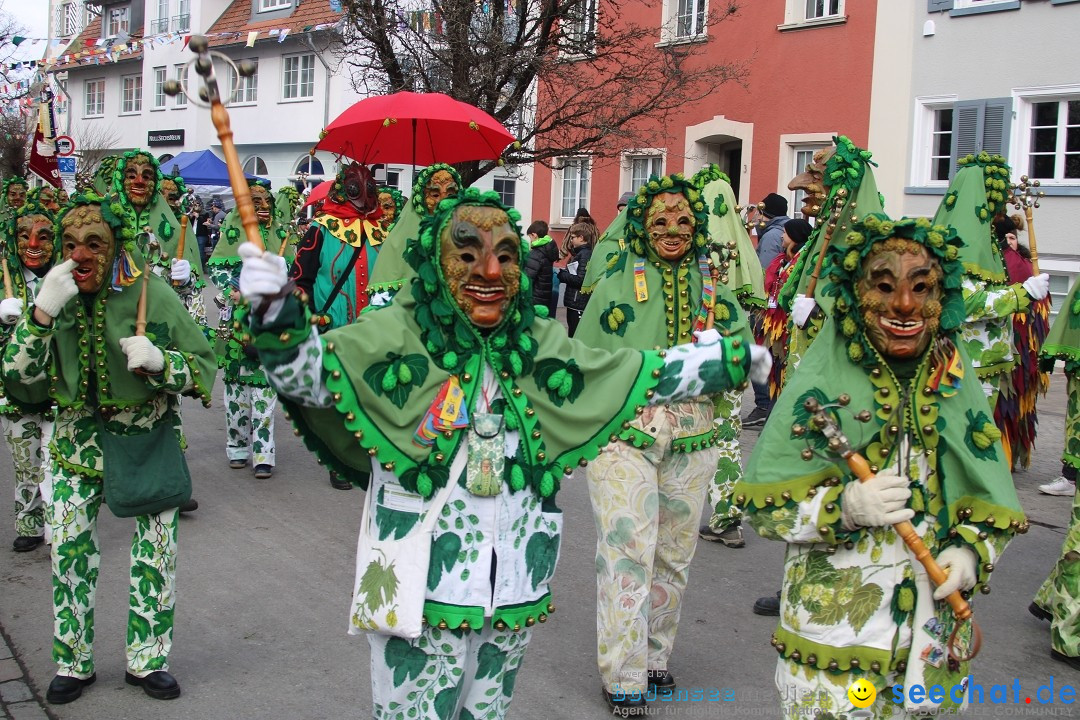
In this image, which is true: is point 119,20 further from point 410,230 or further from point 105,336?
point 105,336

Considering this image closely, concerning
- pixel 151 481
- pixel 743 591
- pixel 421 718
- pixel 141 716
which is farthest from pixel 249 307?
pixel 743 591

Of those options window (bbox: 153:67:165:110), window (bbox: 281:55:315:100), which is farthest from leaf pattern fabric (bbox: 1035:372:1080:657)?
window (bbox: 153:67:165:110)

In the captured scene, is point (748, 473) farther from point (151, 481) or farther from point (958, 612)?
point (151, 481)

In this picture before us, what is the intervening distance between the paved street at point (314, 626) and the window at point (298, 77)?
25528 millimetres

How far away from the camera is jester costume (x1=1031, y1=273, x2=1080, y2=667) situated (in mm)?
5172

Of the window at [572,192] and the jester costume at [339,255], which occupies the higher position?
the window at [572,192]

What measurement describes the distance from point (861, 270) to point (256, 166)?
108ft

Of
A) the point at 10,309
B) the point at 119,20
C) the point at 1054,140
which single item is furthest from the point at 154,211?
the point at 119,20

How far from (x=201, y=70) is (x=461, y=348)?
1.05m

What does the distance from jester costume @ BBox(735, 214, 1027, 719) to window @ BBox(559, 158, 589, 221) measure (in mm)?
20292

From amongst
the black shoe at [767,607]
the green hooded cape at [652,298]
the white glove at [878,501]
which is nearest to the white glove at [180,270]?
the green hooded cape at [652,298]

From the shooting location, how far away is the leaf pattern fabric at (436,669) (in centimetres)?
313

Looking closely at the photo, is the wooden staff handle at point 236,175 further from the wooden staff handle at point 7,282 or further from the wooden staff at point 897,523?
the wooden staff handle at point 7,282

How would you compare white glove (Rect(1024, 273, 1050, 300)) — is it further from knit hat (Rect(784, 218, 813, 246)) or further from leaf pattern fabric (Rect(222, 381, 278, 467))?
leaf pattern fabric (Rect(222, 381, 278, 467))
